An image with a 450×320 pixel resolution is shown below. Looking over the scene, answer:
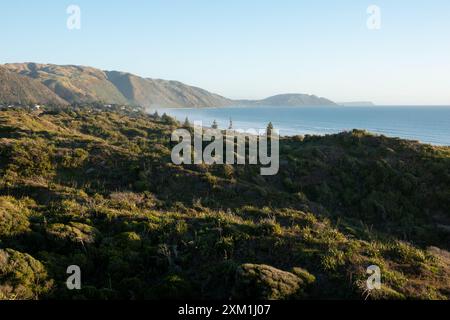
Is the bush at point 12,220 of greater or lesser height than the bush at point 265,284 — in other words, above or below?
above

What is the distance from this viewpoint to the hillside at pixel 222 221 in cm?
1015

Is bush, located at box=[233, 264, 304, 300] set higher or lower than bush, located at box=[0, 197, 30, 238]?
lower

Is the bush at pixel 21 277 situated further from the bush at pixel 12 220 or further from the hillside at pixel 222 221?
the bush at pixel 12 220

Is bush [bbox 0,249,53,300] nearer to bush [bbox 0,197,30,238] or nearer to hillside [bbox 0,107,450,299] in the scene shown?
hillside [bbox 0,107,450,299]

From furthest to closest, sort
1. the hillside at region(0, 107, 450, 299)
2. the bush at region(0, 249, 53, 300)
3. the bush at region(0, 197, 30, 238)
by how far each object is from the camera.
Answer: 1. the bush at region(0, 197, 30, 238)
2. the hillside at region(0, 107, 450, 299)
3. the bush at region(0, 249, 53, 300)

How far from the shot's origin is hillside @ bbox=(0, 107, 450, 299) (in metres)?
10.1

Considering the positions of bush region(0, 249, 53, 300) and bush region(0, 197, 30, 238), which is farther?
bush region(0, 197, 30, 238)

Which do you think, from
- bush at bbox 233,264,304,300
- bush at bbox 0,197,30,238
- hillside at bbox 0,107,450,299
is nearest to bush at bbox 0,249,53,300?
hillside at bbox 0,107,450,299

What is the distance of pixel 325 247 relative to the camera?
12492 millimetres

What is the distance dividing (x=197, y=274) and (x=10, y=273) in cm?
501

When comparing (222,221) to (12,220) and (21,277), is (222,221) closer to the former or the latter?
(21,277)

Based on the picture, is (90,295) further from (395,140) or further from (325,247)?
(395,140)

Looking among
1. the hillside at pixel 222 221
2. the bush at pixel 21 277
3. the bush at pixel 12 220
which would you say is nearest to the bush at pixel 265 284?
the hillside at pixel 222 221
